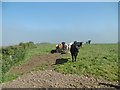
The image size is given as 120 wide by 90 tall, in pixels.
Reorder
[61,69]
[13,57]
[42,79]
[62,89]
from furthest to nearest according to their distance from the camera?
[13,57], [61,69], [42,79], [62,89]

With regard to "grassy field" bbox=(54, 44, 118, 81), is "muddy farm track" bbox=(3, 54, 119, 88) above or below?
below

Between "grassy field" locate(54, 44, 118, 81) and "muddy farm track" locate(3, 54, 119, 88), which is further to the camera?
"grassy field" locate(54, 44, 118, 81)

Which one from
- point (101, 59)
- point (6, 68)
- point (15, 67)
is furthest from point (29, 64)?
point (101, 59)

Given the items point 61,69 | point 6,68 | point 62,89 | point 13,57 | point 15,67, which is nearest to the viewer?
point 62,89

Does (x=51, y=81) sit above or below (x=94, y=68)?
below

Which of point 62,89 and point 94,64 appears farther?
point 94,64

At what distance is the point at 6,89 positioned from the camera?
11.8 meters

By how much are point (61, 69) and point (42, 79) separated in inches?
62.9

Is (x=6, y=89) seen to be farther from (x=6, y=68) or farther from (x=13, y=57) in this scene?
(x=13, y=57)

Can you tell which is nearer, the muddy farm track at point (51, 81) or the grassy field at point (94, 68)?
the muddy farm track at point (51, 81)

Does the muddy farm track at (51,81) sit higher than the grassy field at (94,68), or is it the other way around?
the grassy field at (94,68)

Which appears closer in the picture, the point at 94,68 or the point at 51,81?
the point at 51,81

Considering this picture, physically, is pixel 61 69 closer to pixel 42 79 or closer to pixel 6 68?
pixel 42 79

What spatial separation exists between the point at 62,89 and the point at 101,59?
5.45 metres
